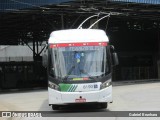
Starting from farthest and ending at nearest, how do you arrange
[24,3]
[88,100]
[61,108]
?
[24,3] < [61,108] < [88,100]

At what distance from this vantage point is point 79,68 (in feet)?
58.2

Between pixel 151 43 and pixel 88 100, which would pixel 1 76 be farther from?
pixel 88 100

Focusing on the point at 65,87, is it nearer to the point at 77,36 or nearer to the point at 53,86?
the point at 53,86

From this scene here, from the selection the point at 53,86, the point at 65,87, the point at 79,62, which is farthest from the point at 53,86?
the point at 79,62

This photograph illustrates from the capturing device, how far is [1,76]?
5491cm

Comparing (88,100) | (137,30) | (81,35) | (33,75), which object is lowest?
(33,75)

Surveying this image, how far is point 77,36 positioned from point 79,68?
4.79 ft

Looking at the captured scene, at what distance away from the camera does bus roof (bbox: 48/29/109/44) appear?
59.6 feet

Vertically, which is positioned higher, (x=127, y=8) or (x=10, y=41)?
(x=127, y=8)

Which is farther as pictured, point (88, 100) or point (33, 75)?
point (33, 75)

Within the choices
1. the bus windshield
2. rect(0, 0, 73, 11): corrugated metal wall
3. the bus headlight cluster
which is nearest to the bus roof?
the bus windshield

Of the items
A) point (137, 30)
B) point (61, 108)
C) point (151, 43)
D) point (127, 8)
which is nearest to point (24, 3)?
point (127, 8)

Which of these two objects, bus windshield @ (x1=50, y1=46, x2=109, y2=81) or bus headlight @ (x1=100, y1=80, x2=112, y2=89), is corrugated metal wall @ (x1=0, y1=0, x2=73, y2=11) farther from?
bus headlight @ (x1=100, y1=80, x2=112, y2=89)

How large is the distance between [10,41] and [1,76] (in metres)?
13.9
